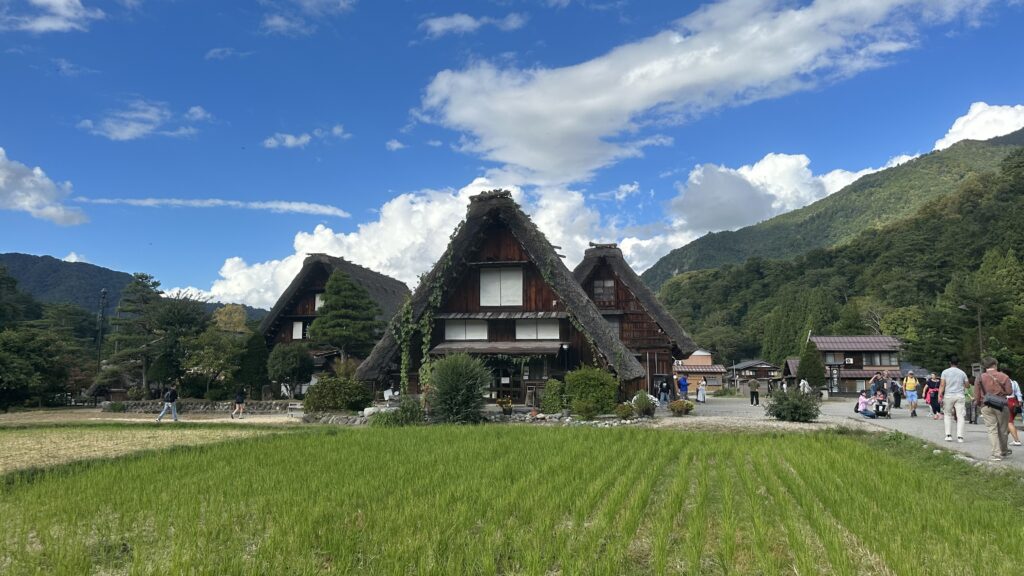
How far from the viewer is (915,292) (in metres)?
54.9

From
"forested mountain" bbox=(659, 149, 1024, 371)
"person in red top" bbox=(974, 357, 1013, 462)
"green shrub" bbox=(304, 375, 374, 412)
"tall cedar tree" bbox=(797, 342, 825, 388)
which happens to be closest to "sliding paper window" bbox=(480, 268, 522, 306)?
"green shrub" bbox=(304, 375, 374, 412)

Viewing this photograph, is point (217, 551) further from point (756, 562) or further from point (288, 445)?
point (288, 445)

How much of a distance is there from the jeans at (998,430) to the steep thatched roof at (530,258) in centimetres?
929

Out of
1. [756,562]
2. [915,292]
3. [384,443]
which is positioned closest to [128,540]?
[756,562]

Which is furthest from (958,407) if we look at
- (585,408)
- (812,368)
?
(812,368)

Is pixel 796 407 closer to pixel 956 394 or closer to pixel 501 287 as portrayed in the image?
pixel 956 394

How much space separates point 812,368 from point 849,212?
257 ft

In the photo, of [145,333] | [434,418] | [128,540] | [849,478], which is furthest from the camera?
[145,333]

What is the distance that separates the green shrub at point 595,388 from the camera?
16406 mm

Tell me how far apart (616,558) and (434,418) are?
11830mm

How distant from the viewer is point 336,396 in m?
18.0

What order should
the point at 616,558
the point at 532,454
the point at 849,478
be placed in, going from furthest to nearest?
the point at 532,454 < the point at 849,478 < the point at 616,558

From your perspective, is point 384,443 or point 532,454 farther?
point 384,443

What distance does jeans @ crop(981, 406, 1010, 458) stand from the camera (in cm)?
875
